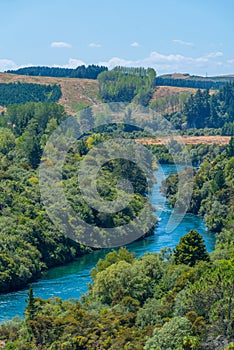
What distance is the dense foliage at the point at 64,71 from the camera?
165m

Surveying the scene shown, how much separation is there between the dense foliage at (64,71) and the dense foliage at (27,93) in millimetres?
20445

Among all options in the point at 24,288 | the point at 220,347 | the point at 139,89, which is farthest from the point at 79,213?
the point at 139,89

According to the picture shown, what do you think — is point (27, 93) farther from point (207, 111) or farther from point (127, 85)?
point (207, 111)

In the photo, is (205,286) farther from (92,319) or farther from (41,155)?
(41,155)

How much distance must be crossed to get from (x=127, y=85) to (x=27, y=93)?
20284mm

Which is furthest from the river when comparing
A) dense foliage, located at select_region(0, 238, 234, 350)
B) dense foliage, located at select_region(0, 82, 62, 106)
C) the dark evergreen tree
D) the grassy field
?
the grassy field

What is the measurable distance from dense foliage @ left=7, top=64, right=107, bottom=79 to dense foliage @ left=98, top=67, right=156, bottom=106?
485 inches

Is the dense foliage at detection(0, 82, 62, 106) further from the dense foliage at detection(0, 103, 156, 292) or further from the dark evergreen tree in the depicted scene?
the dark evergreen tree

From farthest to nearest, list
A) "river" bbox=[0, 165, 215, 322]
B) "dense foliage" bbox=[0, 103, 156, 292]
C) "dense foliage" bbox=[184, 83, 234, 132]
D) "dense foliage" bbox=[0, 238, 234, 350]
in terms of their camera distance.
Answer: "dense foliage" bbox=[184, 83, 234, 132], "dense foliage" bbox=[0, 103, 156, 292], "river" bbox=[0, 165, 215, 322], "dense foliage" bbox=[0, 238, 234, 350]

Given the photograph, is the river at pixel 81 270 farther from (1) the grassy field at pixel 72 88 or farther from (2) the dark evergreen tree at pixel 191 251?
(1) the grassy field at pixel 72 88

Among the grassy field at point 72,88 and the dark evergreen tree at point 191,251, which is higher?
the grassy field at point 72,88

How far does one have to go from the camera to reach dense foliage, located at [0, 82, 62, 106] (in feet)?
440

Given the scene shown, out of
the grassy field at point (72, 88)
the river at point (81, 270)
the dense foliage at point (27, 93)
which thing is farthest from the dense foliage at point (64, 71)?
the river at point (81, 270)

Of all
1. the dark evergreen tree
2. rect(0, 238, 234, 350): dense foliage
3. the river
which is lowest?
the river
